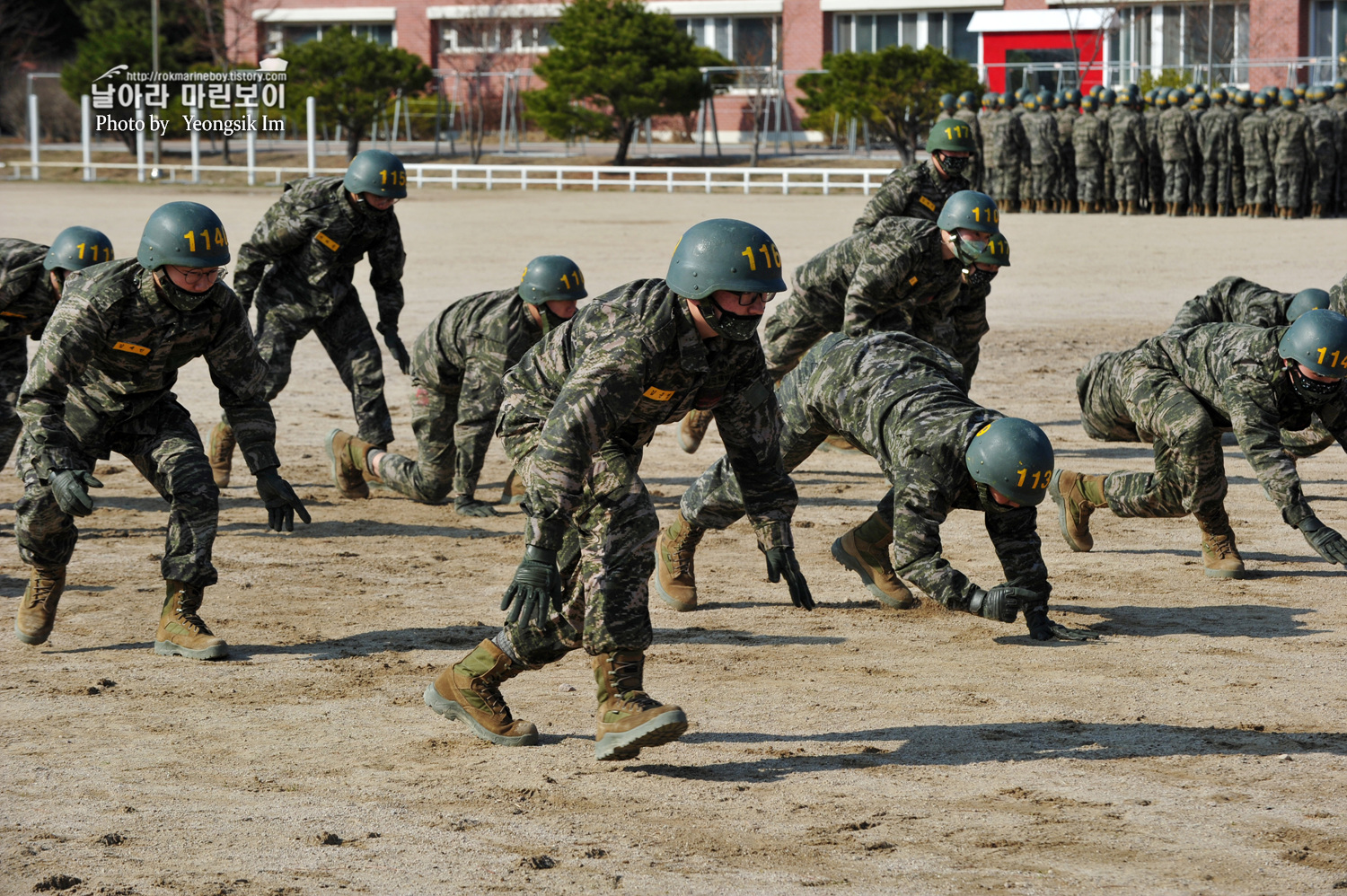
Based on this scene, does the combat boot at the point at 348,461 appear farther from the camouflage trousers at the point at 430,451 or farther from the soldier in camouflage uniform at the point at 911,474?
the soldier in camouflage uniform at the point at 911,474

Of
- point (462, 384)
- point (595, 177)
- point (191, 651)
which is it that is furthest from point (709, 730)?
point (595, 177)

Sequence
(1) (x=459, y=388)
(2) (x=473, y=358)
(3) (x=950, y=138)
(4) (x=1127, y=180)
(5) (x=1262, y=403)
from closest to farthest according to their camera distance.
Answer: (5) (x=1262, y=403) < (2) (x=473, y=358) < (1) (x=459, y=388) < (3) (x=950, y=138) < (4) (x=1127, y=180)

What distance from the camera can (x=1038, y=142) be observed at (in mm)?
30266

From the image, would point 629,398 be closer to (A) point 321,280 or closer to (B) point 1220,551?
(B) point 1220,551

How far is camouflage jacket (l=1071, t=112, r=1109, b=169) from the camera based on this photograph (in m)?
29.5

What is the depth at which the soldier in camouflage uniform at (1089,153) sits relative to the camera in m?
29.6

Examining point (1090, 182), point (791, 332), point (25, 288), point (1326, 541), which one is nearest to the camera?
point (1326, 541)

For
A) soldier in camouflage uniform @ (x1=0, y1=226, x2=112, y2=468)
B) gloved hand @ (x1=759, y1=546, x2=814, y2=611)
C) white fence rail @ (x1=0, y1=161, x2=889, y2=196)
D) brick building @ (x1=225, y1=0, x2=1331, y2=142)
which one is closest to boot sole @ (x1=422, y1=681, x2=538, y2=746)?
gloved hand @ (x1=759, y1=546, x2=814, y2=611)

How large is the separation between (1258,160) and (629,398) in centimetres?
2595

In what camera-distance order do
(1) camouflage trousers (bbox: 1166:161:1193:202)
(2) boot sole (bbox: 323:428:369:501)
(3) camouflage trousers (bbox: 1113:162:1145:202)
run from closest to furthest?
(2) boot sole (bbox: 323:428:369:501) → (1) camouflage trousers (bbox: 1166:161:1193:202) → (3) camouflage trousers (bbox: 1113:162:1145:202)

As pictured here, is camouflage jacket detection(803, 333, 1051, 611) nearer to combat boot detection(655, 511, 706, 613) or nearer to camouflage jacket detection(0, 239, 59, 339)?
combat boot detection(655, 511, 706, 613)

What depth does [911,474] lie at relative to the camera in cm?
664

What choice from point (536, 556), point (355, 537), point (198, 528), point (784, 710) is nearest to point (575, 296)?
point (355, 537)

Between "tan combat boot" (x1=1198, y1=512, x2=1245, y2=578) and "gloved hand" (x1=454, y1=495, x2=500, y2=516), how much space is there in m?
4.21
